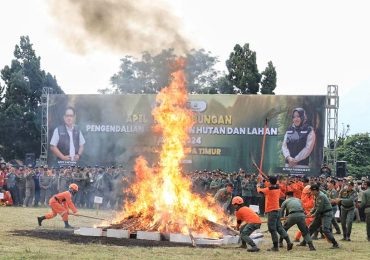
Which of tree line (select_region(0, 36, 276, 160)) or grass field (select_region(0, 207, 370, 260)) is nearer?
grass field (select_region(0, 207, 370, 260))

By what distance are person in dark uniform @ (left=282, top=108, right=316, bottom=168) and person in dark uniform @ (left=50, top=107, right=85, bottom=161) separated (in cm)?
1114

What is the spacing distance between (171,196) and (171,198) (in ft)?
0.27

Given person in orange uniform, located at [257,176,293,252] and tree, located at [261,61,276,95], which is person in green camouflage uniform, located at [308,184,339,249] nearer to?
person in orange uniform, located at [257,176,293,252]

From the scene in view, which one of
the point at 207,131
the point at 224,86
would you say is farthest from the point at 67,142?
the point at 224,86

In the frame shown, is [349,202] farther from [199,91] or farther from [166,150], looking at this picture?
[199,91]

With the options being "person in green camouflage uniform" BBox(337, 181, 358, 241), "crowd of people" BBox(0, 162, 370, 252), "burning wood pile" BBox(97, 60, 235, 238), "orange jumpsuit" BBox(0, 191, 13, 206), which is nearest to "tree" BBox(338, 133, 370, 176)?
"crowd of people" BBox(0, 162, 370, 252)

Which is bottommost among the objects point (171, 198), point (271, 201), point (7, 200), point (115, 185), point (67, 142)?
point (7, 200)

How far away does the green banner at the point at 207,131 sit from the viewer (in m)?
30.1

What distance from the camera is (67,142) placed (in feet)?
111

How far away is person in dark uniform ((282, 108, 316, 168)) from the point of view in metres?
29.9

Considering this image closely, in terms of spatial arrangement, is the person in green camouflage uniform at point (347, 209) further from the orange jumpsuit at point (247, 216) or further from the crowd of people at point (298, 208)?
the orange jumpsuit at point (247, 216)

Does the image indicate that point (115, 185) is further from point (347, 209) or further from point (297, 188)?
point (347, 209)

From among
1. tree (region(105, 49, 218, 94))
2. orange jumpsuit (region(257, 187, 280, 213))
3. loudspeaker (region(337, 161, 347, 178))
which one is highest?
tree (region(105, 49, 218, 94))

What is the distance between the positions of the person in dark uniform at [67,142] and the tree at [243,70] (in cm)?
1122
